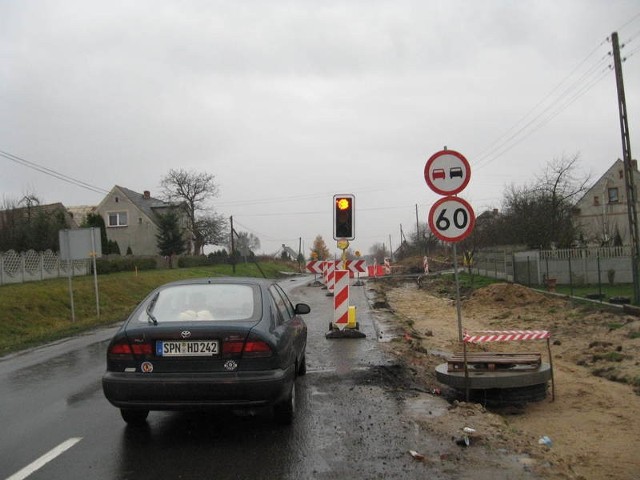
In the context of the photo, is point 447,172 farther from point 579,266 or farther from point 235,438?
point 579,266

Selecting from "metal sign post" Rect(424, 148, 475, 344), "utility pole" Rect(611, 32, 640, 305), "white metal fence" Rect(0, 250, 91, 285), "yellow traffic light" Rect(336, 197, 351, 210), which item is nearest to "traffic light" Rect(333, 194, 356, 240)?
"yellow traffic light" Rect(336, 197, 351, 210)

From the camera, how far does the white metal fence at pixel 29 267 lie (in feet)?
80.7

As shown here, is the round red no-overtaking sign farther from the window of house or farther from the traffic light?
the window of house

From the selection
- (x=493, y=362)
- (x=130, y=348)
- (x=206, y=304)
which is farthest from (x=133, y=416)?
(x=493, y=362)

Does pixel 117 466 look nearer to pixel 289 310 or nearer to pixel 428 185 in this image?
pixel 289 310

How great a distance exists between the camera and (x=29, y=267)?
26328 mm

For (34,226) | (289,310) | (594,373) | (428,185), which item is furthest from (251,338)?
(34,226)

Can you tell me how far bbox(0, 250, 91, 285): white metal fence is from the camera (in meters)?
24.6

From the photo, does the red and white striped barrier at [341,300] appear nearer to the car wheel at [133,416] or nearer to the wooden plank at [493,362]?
the wooden plank at [493,362]

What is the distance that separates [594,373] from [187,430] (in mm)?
7002

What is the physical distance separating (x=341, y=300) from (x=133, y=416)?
6.71m

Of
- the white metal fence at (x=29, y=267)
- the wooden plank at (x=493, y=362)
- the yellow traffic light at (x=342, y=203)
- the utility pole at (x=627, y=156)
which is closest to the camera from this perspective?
the wooden plank at (x=493, y=362)

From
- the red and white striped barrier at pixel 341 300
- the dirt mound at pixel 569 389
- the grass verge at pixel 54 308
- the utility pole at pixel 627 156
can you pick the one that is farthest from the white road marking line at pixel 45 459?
the utility pole at pixel 627 156

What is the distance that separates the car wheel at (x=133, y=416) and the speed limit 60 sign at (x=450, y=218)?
4.48 m
